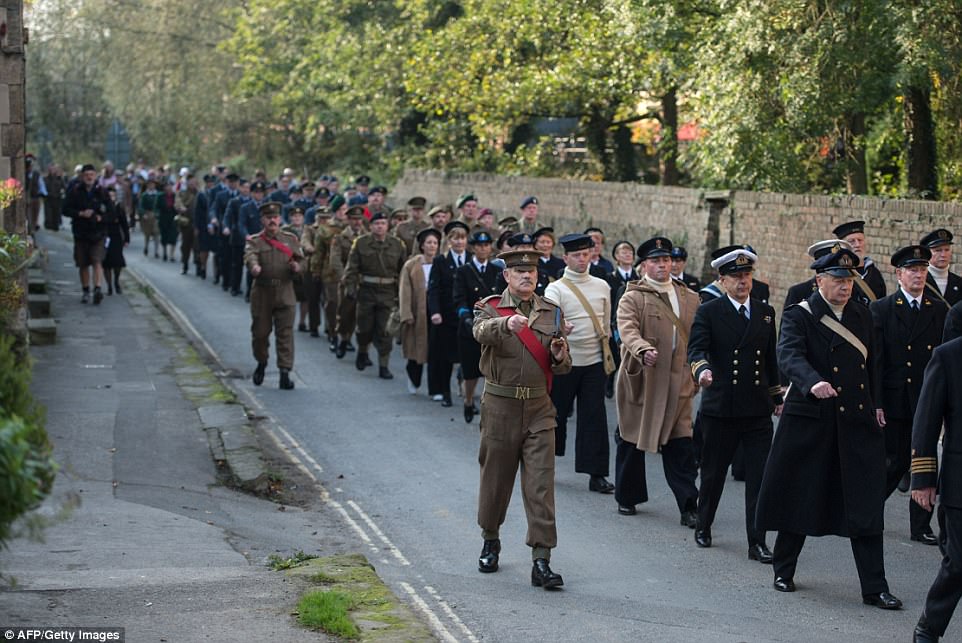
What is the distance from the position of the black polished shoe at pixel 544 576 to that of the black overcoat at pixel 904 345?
336 centimetres

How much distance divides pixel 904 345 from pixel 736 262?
1.95m

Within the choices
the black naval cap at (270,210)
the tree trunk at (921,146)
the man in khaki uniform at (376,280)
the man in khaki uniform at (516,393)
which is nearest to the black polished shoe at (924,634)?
the man in khaki uniform at (516,393)

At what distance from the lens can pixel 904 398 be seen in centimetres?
1097

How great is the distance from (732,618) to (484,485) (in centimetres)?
185

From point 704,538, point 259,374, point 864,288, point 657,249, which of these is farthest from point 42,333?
point 704,538

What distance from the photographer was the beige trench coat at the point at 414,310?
16656mm

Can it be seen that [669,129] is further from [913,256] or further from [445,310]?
[913,256]

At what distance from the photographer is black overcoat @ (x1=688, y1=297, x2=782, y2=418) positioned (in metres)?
9.85

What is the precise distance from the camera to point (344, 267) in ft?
64.5

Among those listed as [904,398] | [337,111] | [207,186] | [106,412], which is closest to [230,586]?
[904,398]

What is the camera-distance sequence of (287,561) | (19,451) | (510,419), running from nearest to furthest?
1. (19,451)
2. (287,561)
3. (510,419)

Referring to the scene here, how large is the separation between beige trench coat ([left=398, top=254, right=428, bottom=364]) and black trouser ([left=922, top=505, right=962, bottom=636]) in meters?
9.60

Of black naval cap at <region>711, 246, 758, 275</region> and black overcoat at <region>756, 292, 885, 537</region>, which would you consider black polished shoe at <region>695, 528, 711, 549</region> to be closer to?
black overcoat at <region>756, 292, 885, 537</region>

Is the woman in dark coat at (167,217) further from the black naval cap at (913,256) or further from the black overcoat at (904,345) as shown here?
the black naval cap at (913,256)
